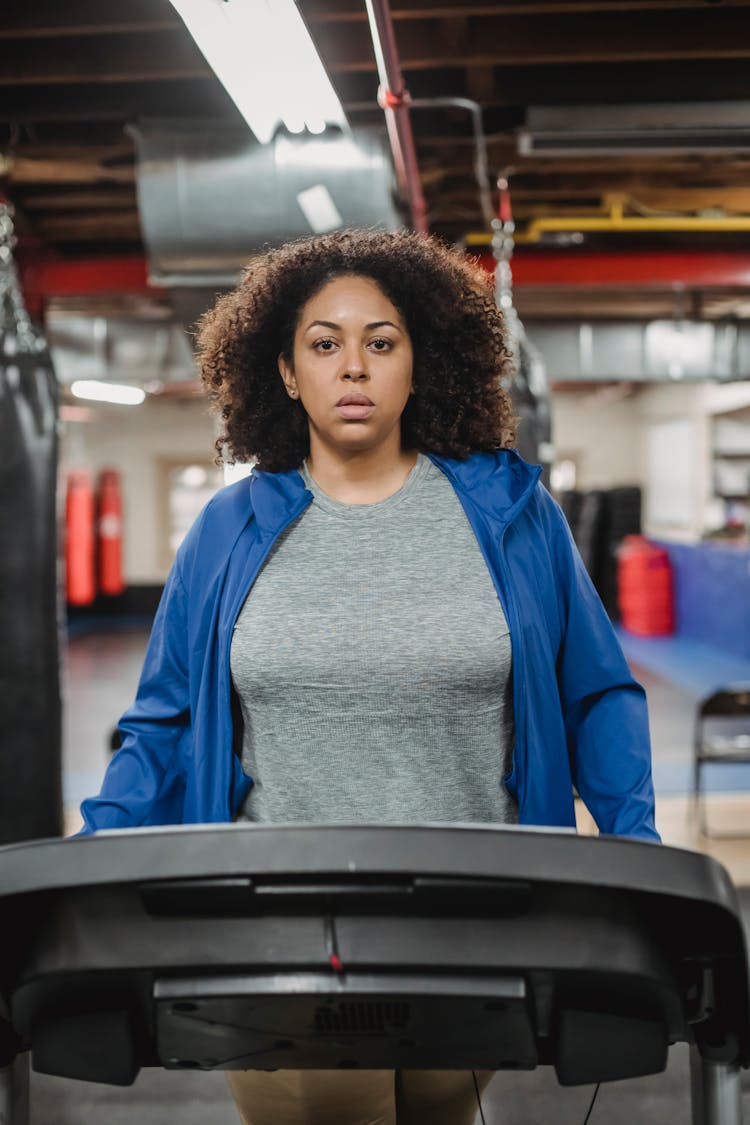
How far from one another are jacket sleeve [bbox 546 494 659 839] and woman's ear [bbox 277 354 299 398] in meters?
0.42

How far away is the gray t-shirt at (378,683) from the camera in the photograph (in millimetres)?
1311

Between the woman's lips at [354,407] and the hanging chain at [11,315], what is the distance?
2.25m

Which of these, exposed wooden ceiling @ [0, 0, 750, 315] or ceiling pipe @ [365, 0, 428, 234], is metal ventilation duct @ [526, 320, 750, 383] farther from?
ceiling pipe @ [365, 0, 428, 234]

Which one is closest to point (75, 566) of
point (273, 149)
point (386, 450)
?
point (273, 149)

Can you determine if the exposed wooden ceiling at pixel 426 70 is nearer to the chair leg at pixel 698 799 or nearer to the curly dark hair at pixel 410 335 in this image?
the curly dark hair at pixel 410 335

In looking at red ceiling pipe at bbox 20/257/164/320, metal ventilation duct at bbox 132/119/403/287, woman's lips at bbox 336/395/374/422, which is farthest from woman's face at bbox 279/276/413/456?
red ceiling pipe at bbox 20/257/164/320

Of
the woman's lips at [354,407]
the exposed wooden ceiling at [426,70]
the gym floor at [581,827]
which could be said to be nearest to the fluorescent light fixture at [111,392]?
the gym floor at [581,827]

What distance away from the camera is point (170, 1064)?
0.90 metres

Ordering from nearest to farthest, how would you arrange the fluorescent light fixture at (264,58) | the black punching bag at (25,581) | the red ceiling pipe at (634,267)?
the fluorescent light fixture at (264,58)
the black punching bag at (25,581)
the red ceiling pipe at (634,267)

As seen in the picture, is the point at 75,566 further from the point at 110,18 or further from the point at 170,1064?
the point at 170,1064

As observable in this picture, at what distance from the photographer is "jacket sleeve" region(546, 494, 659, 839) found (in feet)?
4.33

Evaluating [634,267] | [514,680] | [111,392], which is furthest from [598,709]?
[111,392]

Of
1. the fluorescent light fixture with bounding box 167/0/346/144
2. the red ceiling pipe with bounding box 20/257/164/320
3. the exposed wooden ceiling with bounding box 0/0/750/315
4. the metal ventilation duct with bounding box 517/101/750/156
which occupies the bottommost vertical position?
the fluorescent light fixture with bounding box 167/0/346/144

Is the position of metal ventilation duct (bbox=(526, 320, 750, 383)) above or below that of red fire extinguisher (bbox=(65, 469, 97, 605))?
above
